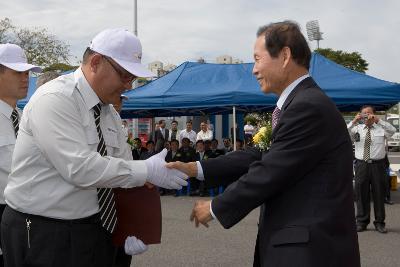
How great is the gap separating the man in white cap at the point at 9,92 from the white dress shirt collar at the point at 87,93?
1059 mm

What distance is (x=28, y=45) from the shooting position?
3011 centimetres

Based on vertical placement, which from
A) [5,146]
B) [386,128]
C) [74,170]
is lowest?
[386,128]

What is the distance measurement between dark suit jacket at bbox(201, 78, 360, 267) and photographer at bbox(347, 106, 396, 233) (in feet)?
19.7

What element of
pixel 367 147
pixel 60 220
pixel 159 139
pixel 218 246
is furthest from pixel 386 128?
pixel 60 220

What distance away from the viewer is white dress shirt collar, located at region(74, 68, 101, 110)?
2.28 m

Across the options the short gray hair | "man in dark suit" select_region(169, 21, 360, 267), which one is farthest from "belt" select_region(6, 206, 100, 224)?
the short gray hair

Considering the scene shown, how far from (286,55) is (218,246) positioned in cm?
459

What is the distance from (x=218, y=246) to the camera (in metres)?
6.51

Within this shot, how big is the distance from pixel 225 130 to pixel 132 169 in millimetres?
14360

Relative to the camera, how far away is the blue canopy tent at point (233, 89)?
10.3m

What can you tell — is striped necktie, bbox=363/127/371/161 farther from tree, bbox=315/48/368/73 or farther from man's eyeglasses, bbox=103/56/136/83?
tree, bbox=315/48/368/73

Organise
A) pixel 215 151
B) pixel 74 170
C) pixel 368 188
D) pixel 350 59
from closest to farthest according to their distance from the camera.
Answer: pixel 74 170, pixel 368 188, pixel 215 151, pixel 350 59

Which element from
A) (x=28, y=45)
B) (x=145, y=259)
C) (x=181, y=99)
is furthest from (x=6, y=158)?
(x=28, y=45)

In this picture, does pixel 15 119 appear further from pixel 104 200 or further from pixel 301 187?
pixel 301 187
